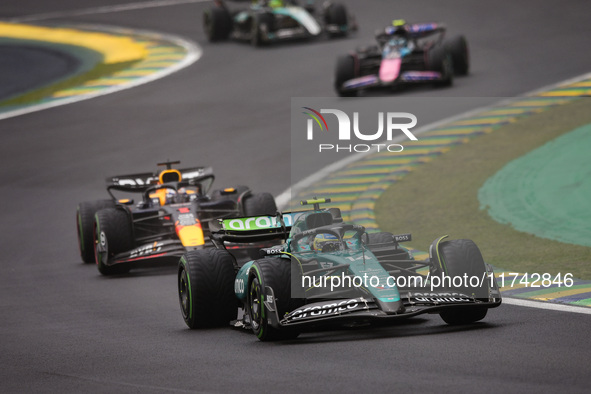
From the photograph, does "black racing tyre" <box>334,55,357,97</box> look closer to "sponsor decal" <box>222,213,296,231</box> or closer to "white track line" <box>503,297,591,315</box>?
"sponsor decal" <box>222,213,296,231</box>

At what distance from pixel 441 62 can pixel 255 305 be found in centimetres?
1737

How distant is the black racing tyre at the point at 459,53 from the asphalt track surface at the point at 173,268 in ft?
2.04

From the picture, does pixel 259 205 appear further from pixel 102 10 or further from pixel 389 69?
pixel 102 10

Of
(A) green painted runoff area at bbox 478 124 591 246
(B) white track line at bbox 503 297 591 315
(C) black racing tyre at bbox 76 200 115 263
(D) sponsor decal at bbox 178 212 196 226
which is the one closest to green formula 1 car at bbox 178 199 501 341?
(B) white track line at bbox 503 297 591 315

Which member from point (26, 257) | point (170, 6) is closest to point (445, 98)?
point (26, 257)

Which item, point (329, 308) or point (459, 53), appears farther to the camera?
point (459, 53)

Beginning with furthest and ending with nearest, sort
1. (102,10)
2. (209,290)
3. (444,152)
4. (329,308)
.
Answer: (102,10) → (444,152) → (209,290) → (329,308)

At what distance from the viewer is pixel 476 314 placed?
37.2ft

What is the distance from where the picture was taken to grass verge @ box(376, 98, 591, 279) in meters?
15.3

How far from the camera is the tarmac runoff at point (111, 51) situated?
32094 millimetres

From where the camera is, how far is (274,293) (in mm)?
10906

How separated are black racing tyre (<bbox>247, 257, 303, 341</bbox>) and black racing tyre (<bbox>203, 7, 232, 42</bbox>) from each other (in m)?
27.6

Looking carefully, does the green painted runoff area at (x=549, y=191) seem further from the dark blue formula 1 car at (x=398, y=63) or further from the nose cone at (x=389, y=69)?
the nose cone at (x=389, y=69)

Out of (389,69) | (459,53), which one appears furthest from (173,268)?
(459,53)
